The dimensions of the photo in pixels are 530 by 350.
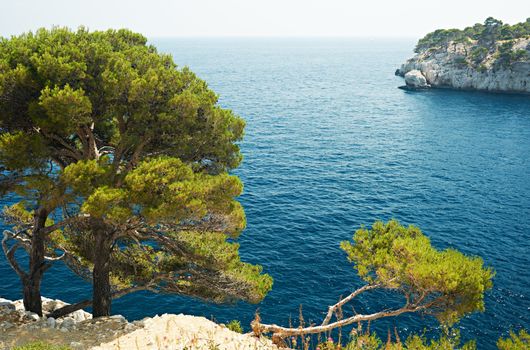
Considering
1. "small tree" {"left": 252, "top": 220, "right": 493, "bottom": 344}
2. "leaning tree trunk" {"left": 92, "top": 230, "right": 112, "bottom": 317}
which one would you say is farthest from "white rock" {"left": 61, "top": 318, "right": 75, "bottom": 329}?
"small tree" {"left": 252, "top": 220, "right": 493, "bottom": 344}

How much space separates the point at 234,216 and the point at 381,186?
39878mm

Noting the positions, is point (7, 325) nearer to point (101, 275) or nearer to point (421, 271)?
point (101, 275)

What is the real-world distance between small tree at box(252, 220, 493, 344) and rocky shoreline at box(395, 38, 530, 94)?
397 ft

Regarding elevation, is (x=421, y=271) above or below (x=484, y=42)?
below

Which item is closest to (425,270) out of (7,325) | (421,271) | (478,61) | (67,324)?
(421,271)

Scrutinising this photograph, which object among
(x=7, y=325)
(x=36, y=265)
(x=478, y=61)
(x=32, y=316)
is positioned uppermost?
(x=478, y=61)

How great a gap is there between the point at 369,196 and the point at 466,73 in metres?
96.0

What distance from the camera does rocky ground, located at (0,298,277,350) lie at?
1539 centimetres

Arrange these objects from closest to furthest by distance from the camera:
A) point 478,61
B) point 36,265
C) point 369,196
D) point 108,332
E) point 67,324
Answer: point 108,332 → point 67,324 → point 36,265 → point 369,196 → point 478,61

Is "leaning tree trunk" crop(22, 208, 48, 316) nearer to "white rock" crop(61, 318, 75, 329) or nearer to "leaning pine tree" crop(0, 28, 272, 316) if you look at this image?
"leaning pine tree" crop(0, 28, 272, 316)

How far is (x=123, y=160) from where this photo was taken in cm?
1912

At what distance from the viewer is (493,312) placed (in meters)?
29.2

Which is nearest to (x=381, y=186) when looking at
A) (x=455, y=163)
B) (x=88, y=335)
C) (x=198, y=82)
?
(x=455, y=163)

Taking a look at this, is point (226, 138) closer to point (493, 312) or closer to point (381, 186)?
point (493, 312)
